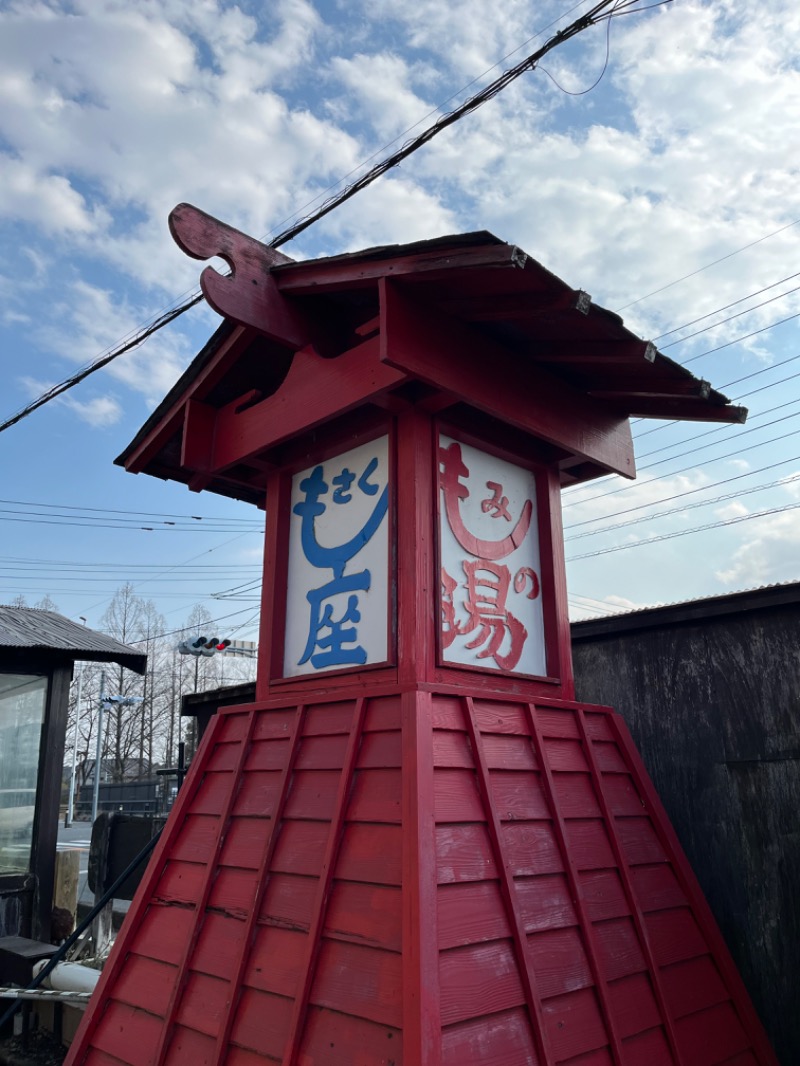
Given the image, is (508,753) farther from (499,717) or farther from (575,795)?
(575,795)

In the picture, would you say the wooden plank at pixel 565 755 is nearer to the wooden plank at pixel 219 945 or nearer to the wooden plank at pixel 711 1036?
the wooden plank at pixel 711 1036

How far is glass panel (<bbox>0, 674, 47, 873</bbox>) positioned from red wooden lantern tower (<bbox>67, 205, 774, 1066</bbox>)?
4106 millimetres

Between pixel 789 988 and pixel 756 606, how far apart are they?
6.40 feet

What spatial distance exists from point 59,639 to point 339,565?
470cm

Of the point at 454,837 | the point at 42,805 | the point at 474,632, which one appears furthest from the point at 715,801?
the point at 42,805

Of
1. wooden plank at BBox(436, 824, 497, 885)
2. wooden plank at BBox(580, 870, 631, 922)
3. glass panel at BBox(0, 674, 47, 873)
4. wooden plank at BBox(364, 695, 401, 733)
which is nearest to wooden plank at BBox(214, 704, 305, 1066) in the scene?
wooden plank at BBox(364, 695, 401, 733)

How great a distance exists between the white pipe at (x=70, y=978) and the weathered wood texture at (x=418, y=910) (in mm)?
1856

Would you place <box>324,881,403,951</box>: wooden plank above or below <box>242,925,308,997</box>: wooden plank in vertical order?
above

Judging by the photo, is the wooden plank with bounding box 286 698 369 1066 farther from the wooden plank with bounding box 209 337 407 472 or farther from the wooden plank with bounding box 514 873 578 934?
the wooden plank with bounding box 209 337 407 472

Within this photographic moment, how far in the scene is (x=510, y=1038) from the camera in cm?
257

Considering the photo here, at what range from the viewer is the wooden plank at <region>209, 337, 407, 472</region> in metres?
3.73

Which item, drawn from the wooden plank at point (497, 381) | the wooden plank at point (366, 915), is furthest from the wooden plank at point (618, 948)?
the wooden plank at point (497, 381)

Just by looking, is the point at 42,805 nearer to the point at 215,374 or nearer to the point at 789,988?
the point at 215,374

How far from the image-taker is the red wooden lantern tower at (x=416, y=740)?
2.74m
